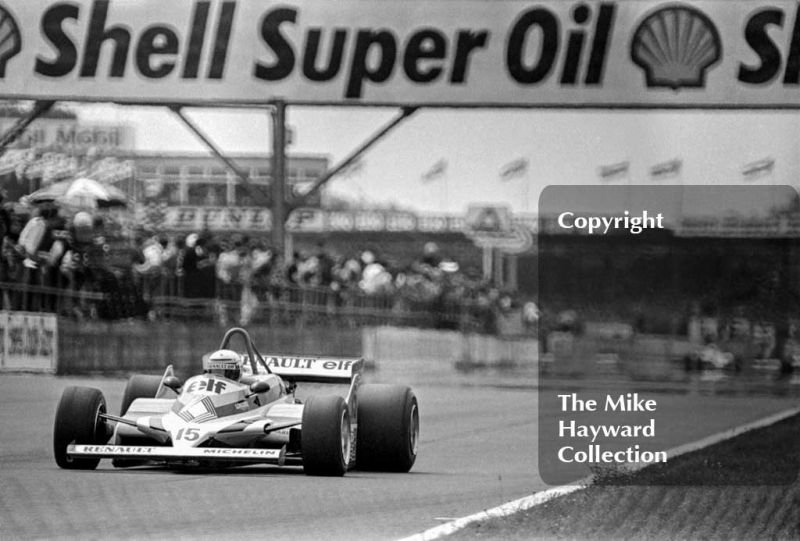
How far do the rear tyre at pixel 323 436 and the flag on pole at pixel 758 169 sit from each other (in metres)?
2.90

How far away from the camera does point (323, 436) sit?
9492mm

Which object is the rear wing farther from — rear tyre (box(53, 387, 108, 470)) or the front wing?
rear tyre (box(53, 387, 108, 470))

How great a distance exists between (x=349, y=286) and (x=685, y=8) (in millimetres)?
3932

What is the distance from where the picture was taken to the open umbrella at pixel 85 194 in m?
10.8

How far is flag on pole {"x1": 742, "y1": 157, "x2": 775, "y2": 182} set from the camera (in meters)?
7.70

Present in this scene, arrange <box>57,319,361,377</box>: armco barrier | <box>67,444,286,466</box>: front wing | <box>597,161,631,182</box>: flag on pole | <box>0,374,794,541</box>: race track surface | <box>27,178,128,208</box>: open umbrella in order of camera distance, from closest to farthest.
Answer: <box>0,374,794,541</box>: race track surface, <box>597,161,631,182</box>: flag on pole, <box>67,444,286,466</box>: front wing, <box>57,319,361,377</box>: armco barrier, <box>27,178,128,208</box>: open umbrella

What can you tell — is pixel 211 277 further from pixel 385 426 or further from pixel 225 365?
pixel 385 426

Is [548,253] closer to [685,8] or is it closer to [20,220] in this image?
[685,8]

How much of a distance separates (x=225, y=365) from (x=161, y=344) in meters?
1.53

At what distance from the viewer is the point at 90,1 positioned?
30.6 feet

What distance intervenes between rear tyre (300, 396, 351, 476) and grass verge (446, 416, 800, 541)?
207 centimetres

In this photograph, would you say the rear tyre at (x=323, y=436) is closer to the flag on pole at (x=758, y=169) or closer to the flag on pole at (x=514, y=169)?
the flag on pole at (x=514, y=169)

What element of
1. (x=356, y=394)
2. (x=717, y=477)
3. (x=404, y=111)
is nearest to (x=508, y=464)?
(x=356, y=394)

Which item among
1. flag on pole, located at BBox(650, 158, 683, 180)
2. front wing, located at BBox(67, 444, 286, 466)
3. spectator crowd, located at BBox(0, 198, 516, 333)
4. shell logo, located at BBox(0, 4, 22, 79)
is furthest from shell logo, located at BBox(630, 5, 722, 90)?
shell logo, located at BBox(0, 4, 22, 79)
